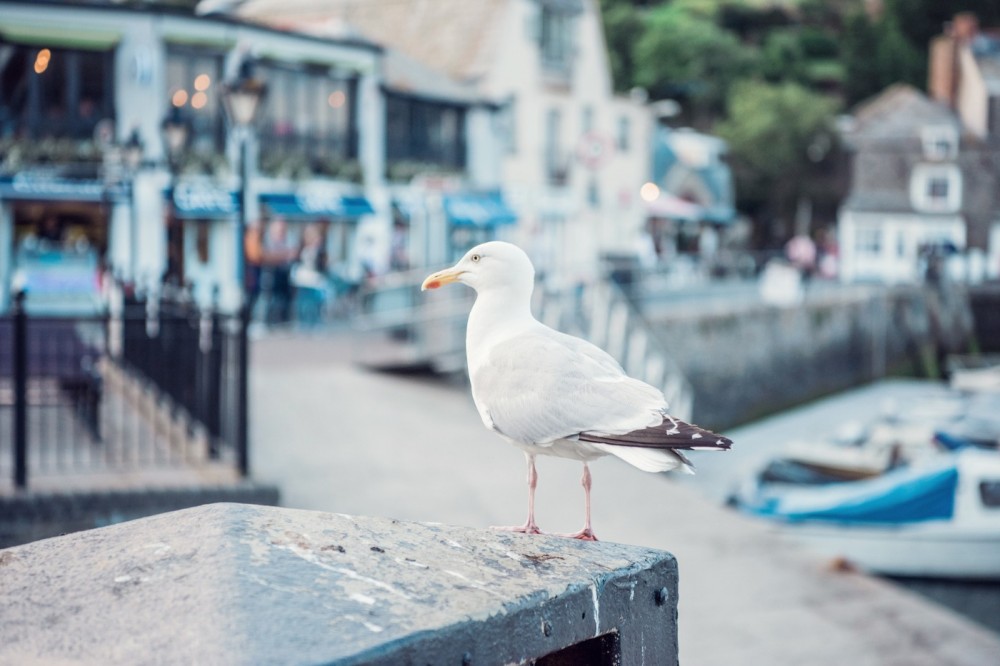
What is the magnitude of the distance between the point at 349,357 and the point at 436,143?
61.6 feet

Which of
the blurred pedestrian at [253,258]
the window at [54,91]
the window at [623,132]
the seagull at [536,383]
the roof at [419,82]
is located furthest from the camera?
the window at [623,132]

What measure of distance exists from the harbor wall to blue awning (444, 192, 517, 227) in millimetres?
7754

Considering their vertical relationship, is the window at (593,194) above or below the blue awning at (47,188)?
above

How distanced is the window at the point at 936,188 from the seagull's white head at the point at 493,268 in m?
55.7

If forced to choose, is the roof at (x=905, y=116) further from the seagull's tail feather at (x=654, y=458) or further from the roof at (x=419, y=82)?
the seagull's tail feather at (x=654, y=458)

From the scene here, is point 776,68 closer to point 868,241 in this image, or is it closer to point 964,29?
point 964,29

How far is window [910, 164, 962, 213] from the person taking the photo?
179ft

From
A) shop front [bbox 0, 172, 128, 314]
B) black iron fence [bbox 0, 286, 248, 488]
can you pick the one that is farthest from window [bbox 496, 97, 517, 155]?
black iron fence [bbox 0, 286, 248, 488]

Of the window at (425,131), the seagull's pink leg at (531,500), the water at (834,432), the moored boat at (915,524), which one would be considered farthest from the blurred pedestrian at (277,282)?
the seagull's pink leg at (531,500)

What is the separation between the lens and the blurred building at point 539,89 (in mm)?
39562

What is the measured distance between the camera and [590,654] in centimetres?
231

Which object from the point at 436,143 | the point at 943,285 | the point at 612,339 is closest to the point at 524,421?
the point at 612,339

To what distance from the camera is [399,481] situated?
1145cm

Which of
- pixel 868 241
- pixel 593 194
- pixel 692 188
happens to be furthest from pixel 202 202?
pixel 868 241
